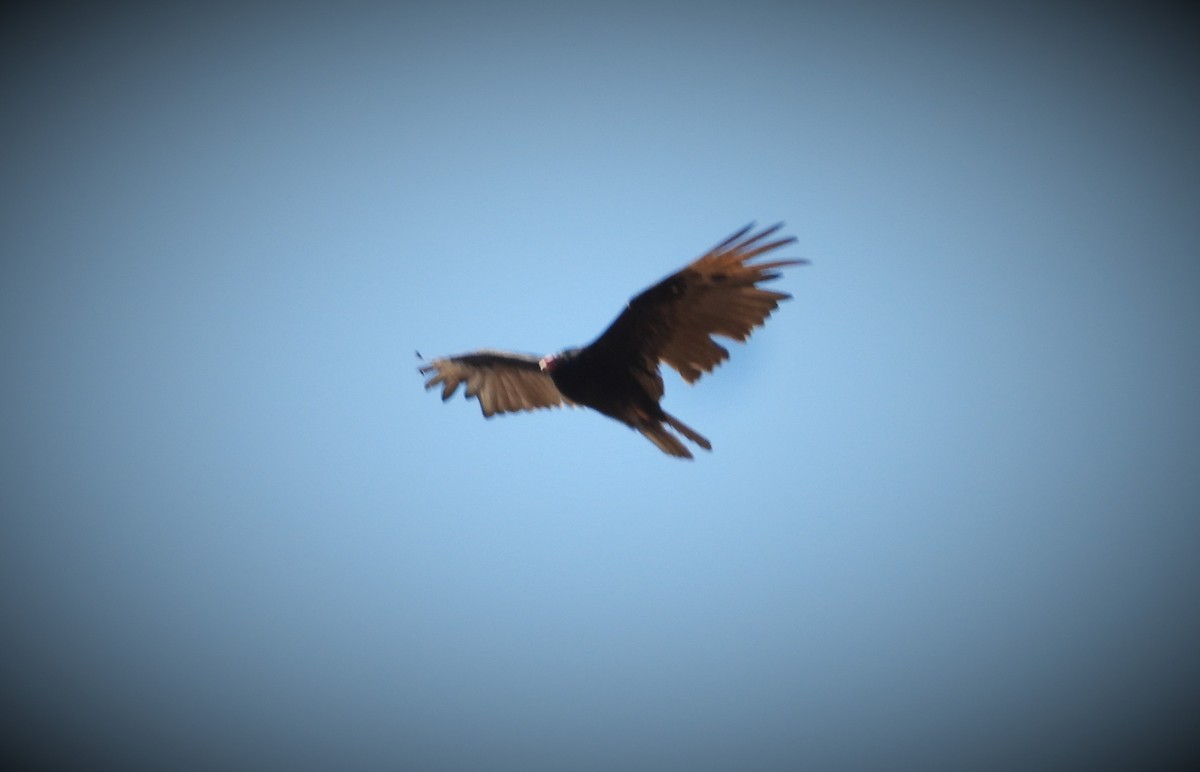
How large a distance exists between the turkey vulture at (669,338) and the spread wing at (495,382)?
0.42m

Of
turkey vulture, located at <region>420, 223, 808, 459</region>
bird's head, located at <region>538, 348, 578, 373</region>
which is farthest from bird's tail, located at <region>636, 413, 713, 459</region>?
bird's head, located at <region>538, 348, 578, 373</region>

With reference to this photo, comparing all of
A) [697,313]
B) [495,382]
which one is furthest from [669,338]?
[495,382]

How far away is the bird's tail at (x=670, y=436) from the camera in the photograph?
4.74 metres

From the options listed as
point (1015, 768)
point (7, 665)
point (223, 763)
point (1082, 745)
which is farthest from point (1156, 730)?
point (7, 665)

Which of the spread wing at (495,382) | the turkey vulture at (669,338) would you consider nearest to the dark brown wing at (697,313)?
the turkey vulture at (669,338)

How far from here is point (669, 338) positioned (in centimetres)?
487

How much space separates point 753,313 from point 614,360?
3.48 feet

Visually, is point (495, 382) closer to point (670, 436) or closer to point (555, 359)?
point (555, 359)

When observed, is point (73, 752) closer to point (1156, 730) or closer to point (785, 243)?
point (785, 243)

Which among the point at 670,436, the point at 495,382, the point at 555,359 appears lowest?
the point at 670,436

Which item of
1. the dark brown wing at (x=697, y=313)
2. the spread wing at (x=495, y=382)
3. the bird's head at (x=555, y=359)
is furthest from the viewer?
the spread wing at (x=495, y=382)

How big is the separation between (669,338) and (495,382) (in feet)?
6.09

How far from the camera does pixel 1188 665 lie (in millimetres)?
29375

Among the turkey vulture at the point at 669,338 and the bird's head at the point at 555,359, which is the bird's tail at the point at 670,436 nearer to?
the turkey vulture at the point at 669,338
